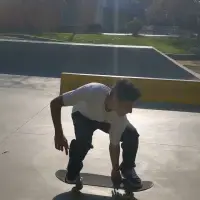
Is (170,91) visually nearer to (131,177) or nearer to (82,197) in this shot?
(131,177)

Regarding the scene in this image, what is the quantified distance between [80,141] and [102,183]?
0.62 m

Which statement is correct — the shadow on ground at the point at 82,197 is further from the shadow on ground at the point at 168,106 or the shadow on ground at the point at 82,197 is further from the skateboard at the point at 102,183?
the shadow on ground at the point at 168,106

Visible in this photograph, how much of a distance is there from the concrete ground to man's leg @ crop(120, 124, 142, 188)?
0.71ft

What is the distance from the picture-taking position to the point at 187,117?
7402 millimetres

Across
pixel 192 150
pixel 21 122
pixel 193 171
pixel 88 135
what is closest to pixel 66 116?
pixel 21 122

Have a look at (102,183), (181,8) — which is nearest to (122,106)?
(102,183)

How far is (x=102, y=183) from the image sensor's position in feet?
13.5

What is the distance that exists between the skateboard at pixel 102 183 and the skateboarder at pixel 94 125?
0.22ft

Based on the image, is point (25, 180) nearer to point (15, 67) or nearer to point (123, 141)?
point (123, 141)

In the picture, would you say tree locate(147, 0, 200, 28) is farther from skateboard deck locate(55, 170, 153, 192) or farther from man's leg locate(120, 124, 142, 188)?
man's leg locate(120, 124, 142, 188)

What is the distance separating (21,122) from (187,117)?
2735 mm

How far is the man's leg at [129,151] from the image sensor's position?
148 inches

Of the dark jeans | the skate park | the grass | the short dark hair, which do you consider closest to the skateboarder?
the dark jeans

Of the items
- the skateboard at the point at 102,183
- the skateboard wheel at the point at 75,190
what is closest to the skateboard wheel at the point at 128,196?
the skateboard at the point at 102,183
